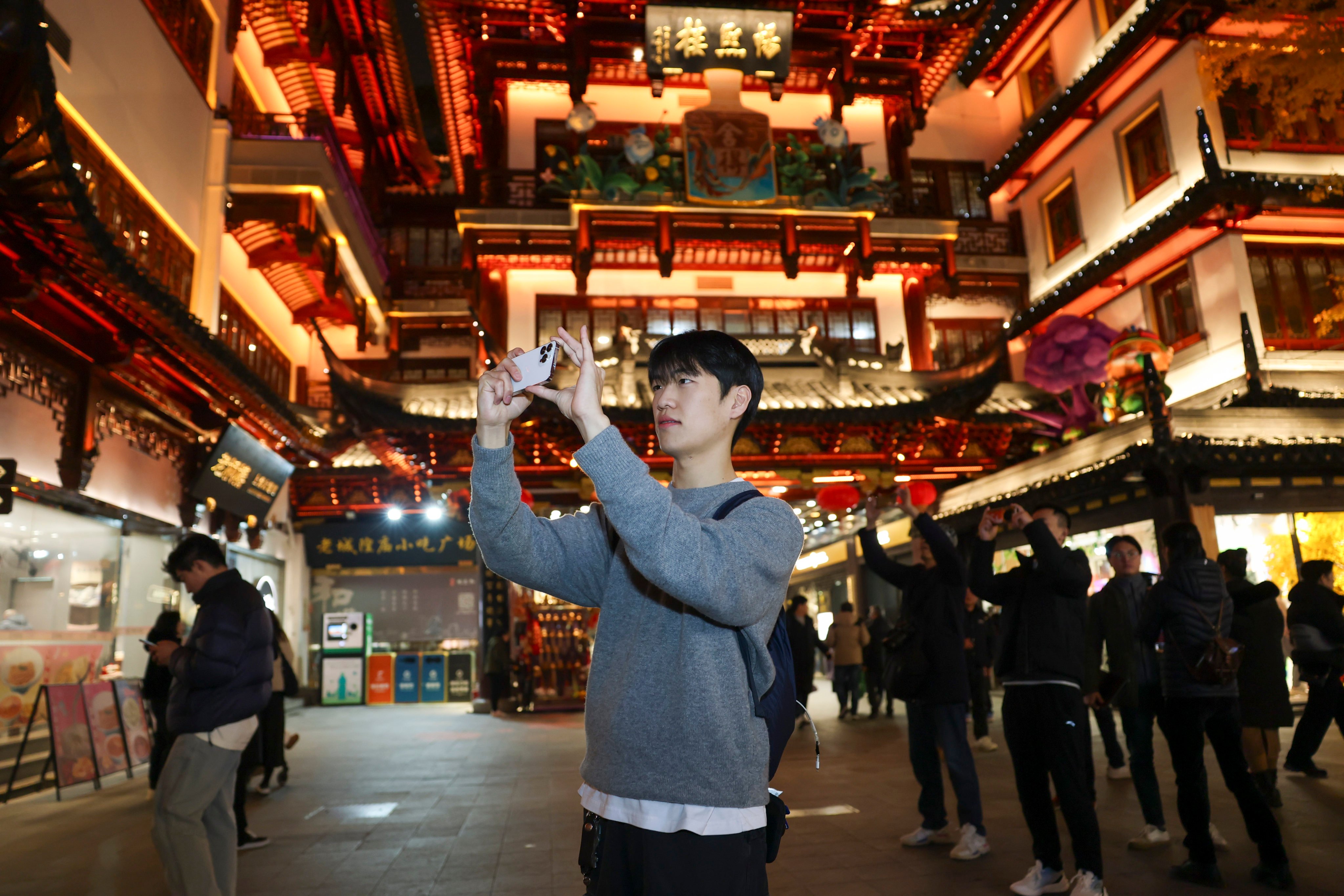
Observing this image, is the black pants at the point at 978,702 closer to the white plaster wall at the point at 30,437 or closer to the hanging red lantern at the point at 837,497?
the hanging red lantern at the point at 837,497

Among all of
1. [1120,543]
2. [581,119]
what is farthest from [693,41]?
[1120,543]

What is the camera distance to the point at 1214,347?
13.7 metres

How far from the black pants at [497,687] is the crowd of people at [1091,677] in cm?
1194

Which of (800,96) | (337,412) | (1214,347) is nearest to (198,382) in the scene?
(337,412)

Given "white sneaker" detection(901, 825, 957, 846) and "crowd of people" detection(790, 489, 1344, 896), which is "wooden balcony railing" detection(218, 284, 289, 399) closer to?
"crowd of people" detection(790, 489, 1344, 896)

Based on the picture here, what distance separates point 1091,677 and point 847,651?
25.5 ft

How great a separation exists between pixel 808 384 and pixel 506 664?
7887mm

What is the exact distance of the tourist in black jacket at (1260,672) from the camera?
18.7ft

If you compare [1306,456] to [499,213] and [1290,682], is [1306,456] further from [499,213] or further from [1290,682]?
[499,213]

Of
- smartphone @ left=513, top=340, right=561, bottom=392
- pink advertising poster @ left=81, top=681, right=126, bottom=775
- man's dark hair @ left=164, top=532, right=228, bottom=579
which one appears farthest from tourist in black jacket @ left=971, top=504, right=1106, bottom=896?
pink advertising poster @ left=81, top=681, right=126, bottom=775

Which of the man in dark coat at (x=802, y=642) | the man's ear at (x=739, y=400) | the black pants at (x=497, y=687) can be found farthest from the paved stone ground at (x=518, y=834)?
the black pants at (x=497, y=687)

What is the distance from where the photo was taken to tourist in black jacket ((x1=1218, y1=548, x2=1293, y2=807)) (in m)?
5.71

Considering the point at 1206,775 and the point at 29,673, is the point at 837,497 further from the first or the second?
the point at 29,673

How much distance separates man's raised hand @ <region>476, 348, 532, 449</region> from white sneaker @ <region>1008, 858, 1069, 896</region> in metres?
3.80
